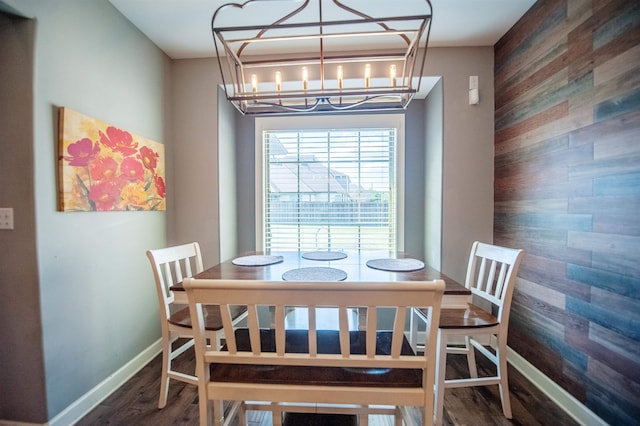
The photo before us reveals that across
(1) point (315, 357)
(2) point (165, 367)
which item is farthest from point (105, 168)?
(1) point (315, 357)

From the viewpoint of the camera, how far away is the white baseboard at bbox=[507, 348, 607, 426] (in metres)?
1.47

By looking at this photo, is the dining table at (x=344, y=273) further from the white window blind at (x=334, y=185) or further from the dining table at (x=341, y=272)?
the white window blind at (x=334, y=185)

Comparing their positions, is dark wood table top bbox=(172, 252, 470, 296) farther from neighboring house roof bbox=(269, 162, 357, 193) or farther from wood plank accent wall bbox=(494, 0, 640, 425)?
neighboring house roof bbox=(269, 162, 357, 193)

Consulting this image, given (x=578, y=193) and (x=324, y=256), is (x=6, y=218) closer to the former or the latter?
(x=324, y=256)

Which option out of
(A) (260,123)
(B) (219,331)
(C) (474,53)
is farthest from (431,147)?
(B) (219,331)

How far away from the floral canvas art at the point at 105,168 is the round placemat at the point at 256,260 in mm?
857

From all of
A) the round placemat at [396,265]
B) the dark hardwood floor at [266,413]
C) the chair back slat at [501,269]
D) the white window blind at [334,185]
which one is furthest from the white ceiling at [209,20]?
the dark hardwood floor at [266,413]

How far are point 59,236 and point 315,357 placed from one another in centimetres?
154

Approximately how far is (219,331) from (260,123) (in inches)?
81.6

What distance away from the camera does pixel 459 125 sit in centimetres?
228

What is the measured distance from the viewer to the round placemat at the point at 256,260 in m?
1.86

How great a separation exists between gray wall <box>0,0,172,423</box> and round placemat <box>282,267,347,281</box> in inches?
47.9

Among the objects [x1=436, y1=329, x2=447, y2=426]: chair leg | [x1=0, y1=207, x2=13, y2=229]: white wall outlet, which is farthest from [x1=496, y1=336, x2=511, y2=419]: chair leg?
[x1=0, y1=207, x2=13, y2=229]: white wall outlet

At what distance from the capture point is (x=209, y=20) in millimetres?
2002
